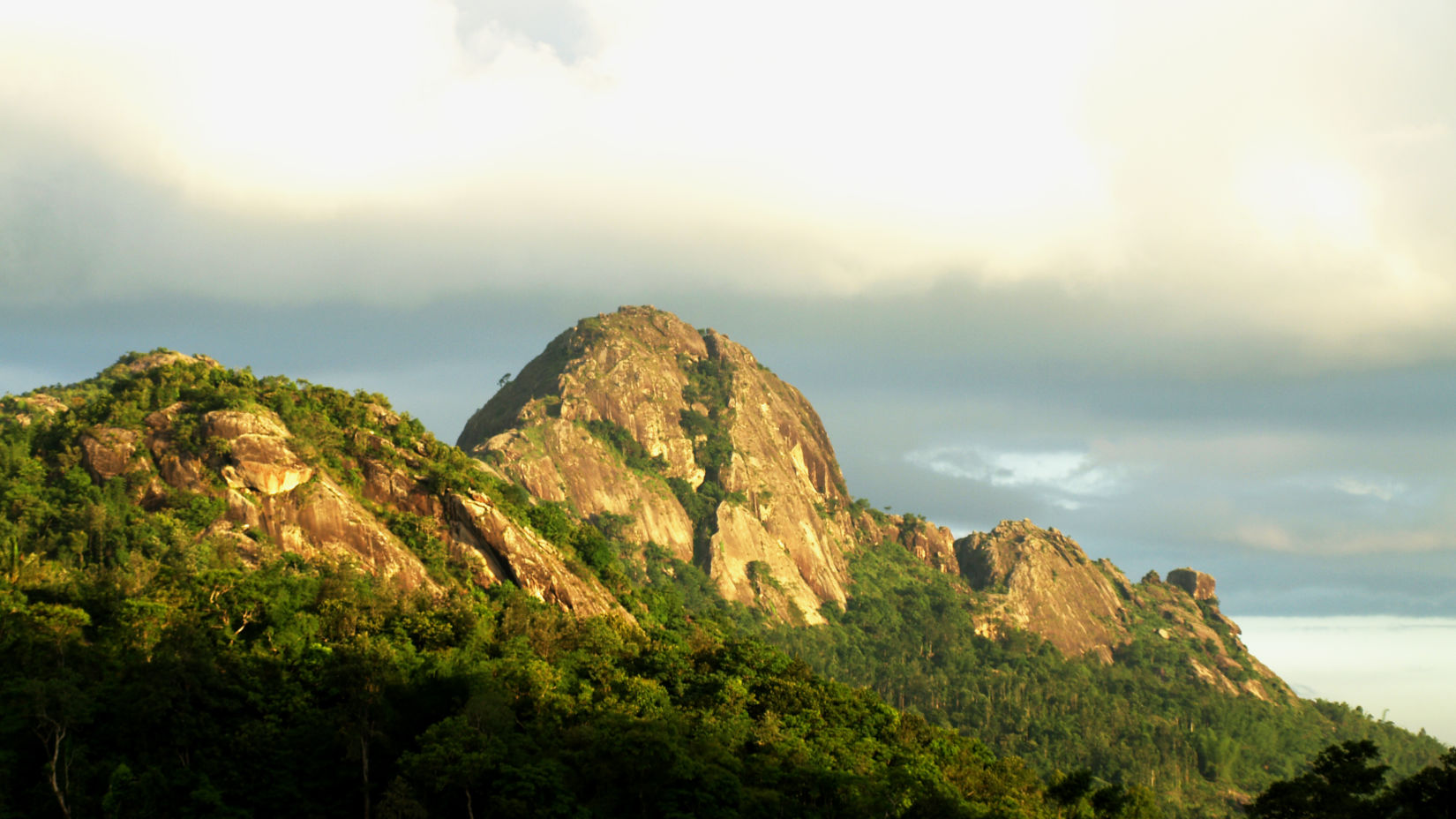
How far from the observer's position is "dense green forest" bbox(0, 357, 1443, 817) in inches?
2272

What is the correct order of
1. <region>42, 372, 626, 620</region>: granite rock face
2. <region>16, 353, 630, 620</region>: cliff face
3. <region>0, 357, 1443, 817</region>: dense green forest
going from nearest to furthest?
<region>0, 357, 1443, 817</region>: dense green forest, <region>42, 372, 626, 620</region>: granite rock face, <region>16, 353, 630, 620</region>: cliff face

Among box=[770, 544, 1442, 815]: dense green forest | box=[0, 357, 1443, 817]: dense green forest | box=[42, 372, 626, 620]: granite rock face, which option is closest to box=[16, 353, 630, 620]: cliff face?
box=[42, 372, 626, 620]: granite rock face

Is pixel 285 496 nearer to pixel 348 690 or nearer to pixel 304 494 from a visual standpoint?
pixel 304 494

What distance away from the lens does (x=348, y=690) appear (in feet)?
210

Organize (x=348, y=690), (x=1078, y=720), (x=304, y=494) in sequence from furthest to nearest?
(x=1078, y=720), (x=304, y=494), (x=348, y=690)

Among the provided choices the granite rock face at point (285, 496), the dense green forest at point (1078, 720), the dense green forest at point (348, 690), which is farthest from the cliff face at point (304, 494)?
the dense green forest at point (1078, 720)

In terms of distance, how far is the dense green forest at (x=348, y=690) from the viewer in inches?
2272

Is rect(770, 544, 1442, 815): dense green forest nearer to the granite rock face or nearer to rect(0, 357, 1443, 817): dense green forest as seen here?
the granite rock face

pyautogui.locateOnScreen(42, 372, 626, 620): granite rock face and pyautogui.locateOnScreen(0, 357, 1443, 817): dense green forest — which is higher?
pyautogui.locateOnScreen(42, 372, 626, 620): granite rock face

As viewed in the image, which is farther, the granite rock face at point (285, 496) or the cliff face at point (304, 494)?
the cliff face at point (304, 494)

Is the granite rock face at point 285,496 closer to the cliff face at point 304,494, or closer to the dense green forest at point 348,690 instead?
the cliff face at point 304,494

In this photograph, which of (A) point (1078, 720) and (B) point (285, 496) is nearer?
(B) point (285, 496)

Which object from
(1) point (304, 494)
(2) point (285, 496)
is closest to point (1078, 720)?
(1) point (304, 494)

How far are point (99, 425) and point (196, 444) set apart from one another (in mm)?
8682
